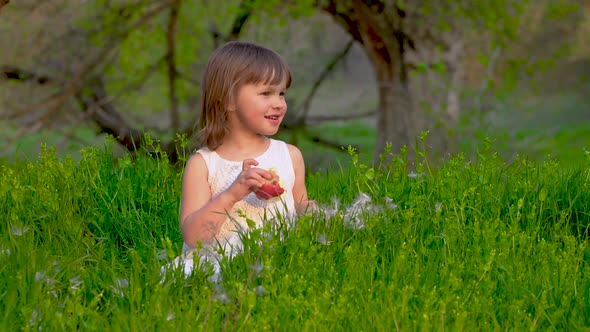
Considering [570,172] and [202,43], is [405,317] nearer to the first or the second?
[570,172]

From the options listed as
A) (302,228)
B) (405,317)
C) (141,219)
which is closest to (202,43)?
(141,219)

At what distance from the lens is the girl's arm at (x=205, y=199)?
3.61 meters

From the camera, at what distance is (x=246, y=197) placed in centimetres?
404

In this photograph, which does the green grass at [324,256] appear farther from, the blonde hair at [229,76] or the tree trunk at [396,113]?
the tree trunk at [396,113]

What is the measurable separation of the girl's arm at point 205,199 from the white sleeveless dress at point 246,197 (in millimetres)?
42

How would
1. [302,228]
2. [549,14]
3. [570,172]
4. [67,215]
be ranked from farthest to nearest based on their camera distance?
[549,14]
[570,172]
[67,215]
[302,228]

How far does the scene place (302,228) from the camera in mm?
3590

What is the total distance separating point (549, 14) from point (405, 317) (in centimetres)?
677

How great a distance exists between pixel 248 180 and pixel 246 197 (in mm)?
458

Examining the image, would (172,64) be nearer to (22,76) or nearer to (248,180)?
(22,76)

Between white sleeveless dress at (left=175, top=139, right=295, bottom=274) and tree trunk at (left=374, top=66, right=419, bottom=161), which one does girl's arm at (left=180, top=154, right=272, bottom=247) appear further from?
tree trunk at (left=374, top=66, right=419, bottom=161)

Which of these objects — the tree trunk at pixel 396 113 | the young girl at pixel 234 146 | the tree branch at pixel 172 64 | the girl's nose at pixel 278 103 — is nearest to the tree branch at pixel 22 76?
the tree branch at pixel 172 64

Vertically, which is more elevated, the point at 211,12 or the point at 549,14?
the point at 549,14

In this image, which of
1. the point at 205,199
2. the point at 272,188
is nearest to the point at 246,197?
the point at 205,199
